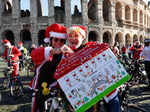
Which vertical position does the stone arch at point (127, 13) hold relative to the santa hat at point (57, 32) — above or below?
above

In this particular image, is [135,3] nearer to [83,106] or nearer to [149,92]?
[149,92]

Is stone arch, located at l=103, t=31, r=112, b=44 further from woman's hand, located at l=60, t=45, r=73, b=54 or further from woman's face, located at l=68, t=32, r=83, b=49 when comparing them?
woman's hand, located at l=60, t=45, r=73, b=54

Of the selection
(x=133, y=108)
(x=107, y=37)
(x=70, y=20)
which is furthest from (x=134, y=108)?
(x=107, y=37)

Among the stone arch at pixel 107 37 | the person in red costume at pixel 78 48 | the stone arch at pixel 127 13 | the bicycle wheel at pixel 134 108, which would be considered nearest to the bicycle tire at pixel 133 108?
the bicycle wheel at pixel 134 108

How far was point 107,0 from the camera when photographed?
20.4 metres

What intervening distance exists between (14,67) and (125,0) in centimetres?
2220

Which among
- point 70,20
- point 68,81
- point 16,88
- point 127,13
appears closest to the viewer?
point 68,81

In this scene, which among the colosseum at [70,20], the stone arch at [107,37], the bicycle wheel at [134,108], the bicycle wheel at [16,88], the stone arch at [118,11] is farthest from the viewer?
the stone arch at [118,11]

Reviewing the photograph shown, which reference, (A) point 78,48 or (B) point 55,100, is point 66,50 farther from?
(B) point 55,100

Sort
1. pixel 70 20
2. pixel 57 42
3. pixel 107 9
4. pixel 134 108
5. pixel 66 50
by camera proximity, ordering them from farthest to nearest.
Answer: pixel 107 9, pixel 70 20, pixel 134 108, pixel 57 42, pixel 66 50

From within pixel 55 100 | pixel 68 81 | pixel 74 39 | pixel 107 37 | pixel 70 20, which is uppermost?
pixel 70 20

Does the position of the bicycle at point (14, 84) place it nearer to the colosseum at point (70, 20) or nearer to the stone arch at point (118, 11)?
the colosseum at point (70, 20)

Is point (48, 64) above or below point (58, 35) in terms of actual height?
below

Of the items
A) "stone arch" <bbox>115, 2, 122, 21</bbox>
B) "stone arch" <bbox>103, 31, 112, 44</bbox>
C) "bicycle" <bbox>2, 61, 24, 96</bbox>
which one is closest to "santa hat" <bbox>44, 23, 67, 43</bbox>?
"bicycle" <bbox>2, 61, 24, 96</bbox>
